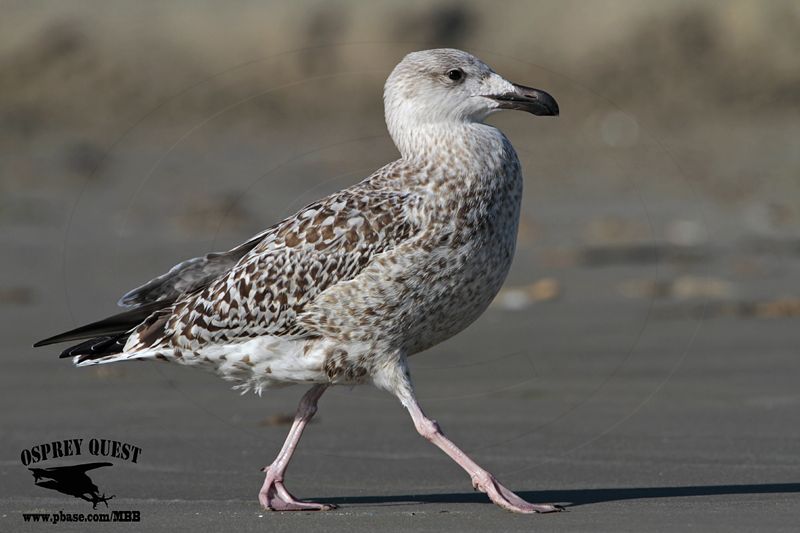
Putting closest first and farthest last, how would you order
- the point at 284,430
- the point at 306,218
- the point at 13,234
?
the point at 306,218 < the point at 284,430 < the point at 13,234

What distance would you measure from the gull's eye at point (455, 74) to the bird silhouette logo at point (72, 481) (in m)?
2.32

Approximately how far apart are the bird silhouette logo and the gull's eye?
2.32m

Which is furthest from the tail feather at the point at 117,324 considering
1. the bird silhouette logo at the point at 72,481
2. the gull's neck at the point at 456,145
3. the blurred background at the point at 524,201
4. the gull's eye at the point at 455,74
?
the gull's eye at the point at 455,74

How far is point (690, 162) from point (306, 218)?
1482 cm

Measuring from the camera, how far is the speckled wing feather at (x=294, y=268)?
6.69m

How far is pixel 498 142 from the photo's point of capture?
699 cm

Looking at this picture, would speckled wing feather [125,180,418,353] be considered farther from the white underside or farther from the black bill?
the black bill

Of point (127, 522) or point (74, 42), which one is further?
point (74, 42)

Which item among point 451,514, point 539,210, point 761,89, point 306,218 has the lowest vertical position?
point 451,514

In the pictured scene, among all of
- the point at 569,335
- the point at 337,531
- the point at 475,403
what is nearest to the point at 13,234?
the point at 569,335

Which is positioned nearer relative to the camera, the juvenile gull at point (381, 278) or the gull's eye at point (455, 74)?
the juvenile gull at point (381, 278)

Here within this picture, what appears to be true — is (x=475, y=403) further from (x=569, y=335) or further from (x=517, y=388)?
(x=569, y=335)

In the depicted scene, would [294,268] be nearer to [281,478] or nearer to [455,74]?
[281,478]

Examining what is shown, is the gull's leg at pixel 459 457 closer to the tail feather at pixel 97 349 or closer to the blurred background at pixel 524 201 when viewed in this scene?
the blurred background at pixel 524 201
